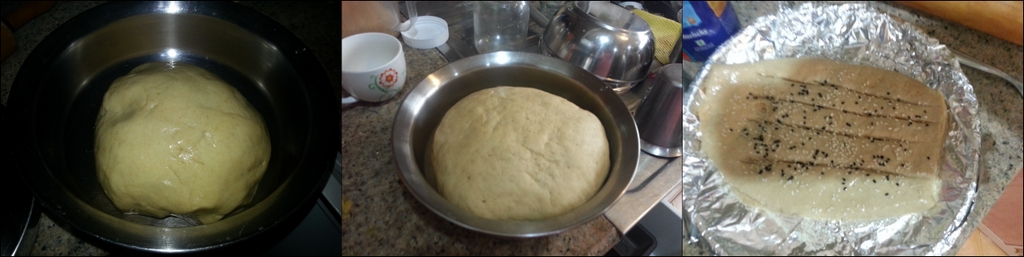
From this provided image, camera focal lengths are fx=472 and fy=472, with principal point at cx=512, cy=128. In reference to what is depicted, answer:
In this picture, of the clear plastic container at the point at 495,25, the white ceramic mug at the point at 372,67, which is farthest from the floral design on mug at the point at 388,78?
the clear plastic container at the point at 495,25

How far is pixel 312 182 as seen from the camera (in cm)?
61

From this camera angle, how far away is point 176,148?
2.18ft

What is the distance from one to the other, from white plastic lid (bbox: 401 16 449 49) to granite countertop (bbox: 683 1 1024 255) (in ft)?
1.20

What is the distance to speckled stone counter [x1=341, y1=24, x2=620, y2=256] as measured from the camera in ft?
1.35

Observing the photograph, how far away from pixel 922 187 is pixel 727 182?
12.2 inches

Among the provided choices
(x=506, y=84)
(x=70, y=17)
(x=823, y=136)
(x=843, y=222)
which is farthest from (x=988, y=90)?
(x=70, y=17)

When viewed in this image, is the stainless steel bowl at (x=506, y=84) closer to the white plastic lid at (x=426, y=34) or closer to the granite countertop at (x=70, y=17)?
the white plastic lid at (x=426, y=34)

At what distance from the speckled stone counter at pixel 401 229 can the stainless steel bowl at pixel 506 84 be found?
1.5 inches

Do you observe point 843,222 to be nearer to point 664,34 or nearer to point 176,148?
point 664,34

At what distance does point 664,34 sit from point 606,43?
0.25 feet

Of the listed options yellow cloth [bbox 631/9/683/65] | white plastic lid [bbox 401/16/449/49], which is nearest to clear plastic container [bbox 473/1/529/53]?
white plastic lid [bbox 401/16/449/49]

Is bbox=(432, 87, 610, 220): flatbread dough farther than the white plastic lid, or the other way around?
the white plastic lid

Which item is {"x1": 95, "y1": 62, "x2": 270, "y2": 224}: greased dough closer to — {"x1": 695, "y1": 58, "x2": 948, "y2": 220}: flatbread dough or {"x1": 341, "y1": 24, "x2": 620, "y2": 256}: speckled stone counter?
{"x1": 341, "y1": 24, "x2": 620, "y2": 256}: speckled stone counter

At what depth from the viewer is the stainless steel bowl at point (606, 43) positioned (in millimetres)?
492
